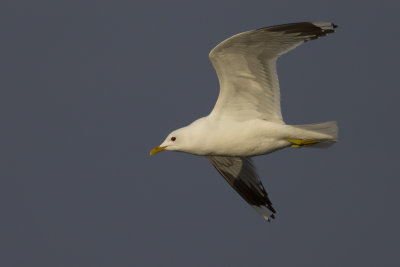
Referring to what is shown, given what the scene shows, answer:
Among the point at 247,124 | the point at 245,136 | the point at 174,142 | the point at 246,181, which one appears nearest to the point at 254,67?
the point at 247,124

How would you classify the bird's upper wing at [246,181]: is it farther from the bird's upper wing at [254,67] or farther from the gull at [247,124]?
the bird's upper wing at [254,67]

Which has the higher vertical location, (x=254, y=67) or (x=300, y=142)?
(x=254, y=67)

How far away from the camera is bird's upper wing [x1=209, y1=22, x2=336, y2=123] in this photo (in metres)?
9.01

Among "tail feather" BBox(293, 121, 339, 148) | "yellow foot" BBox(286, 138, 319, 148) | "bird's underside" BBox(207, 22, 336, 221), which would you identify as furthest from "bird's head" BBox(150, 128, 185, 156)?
"tail feather" BBox(293, 121, 339, 148)

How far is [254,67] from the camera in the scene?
9.63 m

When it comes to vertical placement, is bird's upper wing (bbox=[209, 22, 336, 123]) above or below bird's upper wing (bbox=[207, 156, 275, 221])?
above

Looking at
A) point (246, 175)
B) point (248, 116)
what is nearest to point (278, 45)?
point (248, 116)

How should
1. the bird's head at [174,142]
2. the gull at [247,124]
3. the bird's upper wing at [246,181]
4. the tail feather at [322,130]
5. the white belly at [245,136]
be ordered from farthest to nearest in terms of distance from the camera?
the bird's upper wing at [246,181], the bird's head at [174,142], the white belly at [245,136], the tail feather at [322,130], the gull at [247,124]

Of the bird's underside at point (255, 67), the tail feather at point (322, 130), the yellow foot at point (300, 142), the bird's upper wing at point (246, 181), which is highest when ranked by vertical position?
the bird's underside at point (255, 67)

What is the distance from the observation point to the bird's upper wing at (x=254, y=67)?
9.01 m

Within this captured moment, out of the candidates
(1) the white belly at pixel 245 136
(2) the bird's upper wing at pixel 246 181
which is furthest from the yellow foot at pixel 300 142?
(2) the bird's upper wing at pixel 246 181

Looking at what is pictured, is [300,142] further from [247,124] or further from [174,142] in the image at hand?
[174,142]

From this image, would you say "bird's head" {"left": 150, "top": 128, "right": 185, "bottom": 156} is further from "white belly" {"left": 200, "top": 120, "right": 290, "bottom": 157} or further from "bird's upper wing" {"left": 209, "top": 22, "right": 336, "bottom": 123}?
"bird's upper wing" {"left": 209, "top": 22, "right": 336, "bottom": 123}

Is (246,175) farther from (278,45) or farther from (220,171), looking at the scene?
(278,45)
